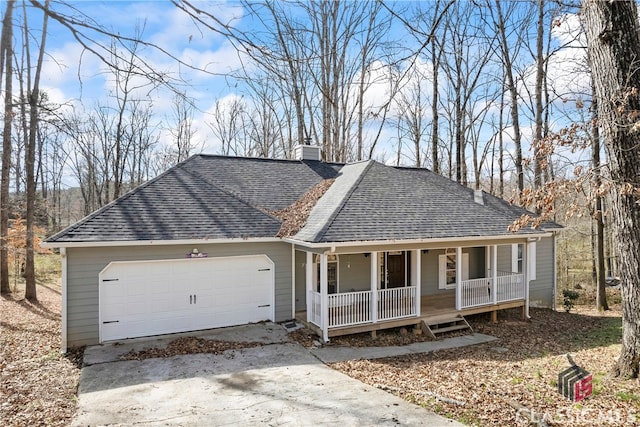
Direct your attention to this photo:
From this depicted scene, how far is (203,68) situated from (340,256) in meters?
8.68

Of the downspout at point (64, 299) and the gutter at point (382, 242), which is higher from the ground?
the gutter at point (382, 242)

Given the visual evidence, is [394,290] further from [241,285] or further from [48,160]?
[48,160]

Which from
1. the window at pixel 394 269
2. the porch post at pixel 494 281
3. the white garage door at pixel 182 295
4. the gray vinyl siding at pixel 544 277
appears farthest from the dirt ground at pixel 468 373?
the gray vinyl siding at pixel 544 277

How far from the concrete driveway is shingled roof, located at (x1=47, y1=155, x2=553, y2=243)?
2831mm

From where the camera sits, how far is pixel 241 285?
10.4m

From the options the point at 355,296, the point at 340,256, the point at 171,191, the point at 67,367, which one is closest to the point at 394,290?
the point at 355,296

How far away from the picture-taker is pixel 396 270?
1273 cm

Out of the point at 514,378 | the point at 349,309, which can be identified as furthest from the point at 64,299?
the point at 514,378

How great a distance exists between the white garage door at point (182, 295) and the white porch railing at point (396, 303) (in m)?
2.98

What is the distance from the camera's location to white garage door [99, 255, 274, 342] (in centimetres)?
903

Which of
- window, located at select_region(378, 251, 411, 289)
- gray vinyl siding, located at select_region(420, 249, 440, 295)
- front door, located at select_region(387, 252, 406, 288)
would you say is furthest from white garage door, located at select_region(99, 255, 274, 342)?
gray vinyl siding, located at select_region(420, 249, 440, 295)

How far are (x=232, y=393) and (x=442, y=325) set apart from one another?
6741 millimetres

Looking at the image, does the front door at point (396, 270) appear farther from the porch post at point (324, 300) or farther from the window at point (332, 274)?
the porch post at point (324, 300)

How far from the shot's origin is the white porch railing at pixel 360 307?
9734 millimetres
